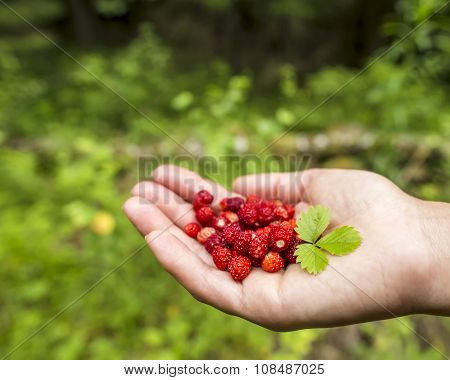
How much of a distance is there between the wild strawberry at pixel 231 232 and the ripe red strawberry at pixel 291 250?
1.00 ft

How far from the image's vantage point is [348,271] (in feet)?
6.40

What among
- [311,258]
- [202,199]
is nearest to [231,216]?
[202,199]

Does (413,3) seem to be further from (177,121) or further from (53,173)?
(53,173)

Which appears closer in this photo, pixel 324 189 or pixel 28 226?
pixel 324 189

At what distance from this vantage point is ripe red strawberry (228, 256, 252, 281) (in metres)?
2.10

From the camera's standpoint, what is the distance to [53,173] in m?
4.87

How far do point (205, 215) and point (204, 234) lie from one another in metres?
0.13

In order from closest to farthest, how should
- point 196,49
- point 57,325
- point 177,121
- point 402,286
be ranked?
point 402,286
point 57,325
point 177,121
point 196,49

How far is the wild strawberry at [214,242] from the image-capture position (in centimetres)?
233

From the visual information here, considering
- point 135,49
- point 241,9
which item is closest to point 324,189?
point 135,49

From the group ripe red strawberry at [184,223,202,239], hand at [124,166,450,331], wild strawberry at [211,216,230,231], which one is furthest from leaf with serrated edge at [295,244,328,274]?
ripe red strawberry at [184,223,202,239]

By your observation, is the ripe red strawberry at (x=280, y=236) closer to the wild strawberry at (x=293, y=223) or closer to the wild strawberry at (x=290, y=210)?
the wild strawberry at (x=293, y=223)

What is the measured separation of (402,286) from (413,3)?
9.25 feet

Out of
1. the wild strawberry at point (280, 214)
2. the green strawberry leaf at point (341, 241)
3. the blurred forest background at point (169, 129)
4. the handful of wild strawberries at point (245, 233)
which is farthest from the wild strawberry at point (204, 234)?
the blurred forest background at point (169, 129)
